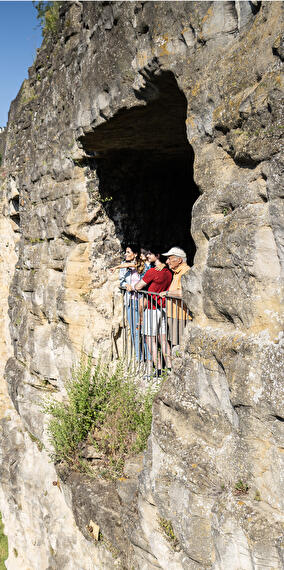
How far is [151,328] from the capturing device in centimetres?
455

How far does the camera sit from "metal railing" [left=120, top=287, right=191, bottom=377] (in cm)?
426

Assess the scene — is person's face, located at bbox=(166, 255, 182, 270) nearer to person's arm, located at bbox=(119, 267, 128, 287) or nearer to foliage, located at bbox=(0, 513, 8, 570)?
person's arm, located at bbox=(119, 267, 128, 287)

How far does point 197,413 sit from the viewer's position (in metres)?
2.75

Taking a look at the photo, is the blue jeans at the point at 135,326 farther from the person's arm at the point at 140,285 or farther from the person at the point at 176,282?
the person at the point at 176,282

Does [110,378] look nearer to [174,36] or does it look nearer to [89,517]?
[89,517]

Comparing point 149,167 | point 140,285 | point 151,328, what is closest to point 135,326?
point 151,328

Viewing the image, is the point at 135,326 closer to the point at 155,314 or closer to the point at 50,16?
the point at 155,314

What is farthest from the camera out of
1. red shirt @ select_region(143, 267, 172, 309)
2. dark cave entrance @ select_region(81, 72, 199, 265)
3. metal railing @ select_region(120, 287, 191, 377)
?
red shirt @ select_region(143, 267, 172, 309)

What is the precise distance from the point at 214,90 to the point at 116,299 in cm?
288

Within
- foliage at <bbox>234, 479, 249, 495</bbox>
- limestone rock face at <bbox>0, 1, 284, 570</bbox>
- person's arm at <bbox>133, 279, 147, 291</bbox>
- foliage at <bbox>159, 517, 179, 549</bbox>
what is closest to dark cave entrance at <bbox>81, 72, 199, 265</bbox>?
limestone rock face at <bbox>0, 1, 284, 570</bbox>

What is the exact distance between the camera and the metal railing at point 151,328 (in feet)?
14.0

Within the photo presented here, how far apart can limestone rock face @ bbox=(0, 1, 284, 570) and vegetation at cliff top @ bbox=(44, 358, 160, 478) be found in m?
0.19

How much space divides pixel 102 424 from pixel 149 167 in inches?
127

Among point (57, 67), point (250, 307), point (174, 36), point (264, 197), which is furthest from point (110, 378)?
Result: point (57, 67)
